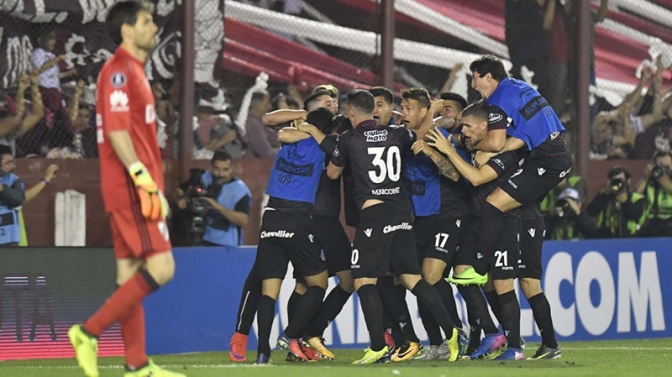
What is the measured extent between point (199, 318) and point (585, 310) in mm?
4456

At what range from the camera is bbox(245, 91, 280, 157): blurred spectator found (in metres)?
14.7

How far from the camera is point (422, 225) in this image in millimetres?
11047

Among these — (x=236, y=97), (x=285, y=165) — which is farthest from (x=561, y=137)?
(x=236, y=97)

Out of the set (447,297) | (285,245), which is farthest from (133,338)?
(447,297)

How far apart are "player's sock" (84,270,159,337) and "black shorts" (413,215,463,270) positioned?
3.96 meters

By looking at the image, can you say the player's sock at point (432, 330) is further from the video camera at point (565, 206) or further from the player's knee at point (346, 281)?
the video camera at point (565, 206)

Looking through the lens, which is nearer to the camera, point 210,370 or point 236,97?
point 210,370

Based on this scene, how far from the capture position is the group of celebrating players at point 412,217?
396 inches

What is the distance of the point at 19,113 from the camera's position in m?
13.1

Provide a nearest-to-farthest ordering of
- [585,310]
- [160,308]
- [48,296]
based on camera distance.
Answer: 1. [48,296]
2. [160,308]
3. [585,310]

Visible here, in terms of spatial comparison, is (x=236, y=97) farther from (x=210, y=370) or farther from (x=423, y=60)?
(x=210, y=370)

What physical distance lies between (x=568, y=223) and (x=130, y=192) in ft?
28.7

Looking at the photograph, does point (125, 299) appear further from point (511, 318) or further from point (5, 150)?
point (5, 150)

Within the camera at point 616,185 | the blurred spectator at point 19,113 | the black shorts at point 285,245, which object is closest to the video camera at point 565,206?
the camera at point 616,185
